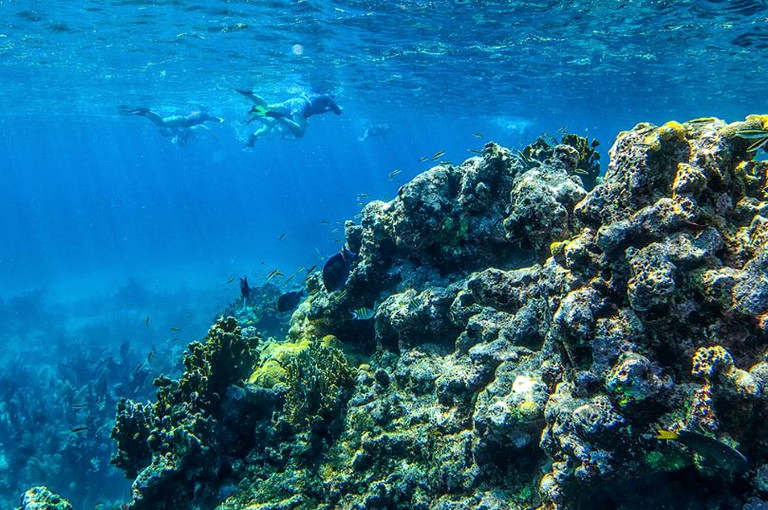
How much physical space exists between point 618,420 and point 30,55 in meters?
30.4

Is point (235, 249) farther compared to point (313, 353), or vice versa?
point (235, 249)

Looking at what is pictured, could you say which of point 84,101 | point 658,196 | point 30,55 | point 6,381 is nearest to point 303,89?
point 30,55

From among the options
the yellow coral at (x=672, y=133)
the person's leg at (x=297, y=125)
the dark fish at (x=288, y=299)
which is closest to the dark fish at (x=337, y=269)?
the dark fish at (x=288, y=299)

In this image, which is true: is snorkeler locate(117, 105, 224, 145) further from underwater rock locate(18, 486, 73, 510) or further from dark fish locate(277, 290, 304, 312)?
underwater rock locate(18, 486, 73, 510)

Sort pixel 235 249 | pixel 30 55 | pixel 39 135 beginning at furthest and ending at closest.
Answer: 1. pixel 235 249
2. pixel 39 135
3. pixel 30 55

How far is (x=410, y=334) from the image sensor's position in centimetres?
616

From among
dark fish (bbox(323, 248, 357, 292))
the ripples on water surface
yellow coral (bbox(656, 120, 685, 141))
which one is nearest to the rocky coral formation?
yellow coral (bbox(656, 120, 685, 141))

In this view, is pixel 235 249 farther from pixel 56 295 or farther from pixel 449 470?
pixel 449 470

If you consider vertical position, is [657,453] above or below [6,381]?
above

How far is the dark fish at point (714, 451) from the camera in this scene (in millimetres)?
2521

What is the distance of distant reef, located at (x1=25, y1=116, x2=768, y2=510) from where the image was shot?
117 inches

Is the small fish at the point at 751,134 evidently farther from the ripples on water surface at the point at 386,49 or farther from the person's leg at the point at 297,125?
the person's leg at the point at 297,125

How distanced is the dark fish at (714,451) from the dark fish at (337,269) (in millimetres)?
4975

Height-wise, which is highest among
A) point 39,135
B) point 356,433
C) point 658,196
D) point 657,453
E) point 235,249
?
point 658,196
